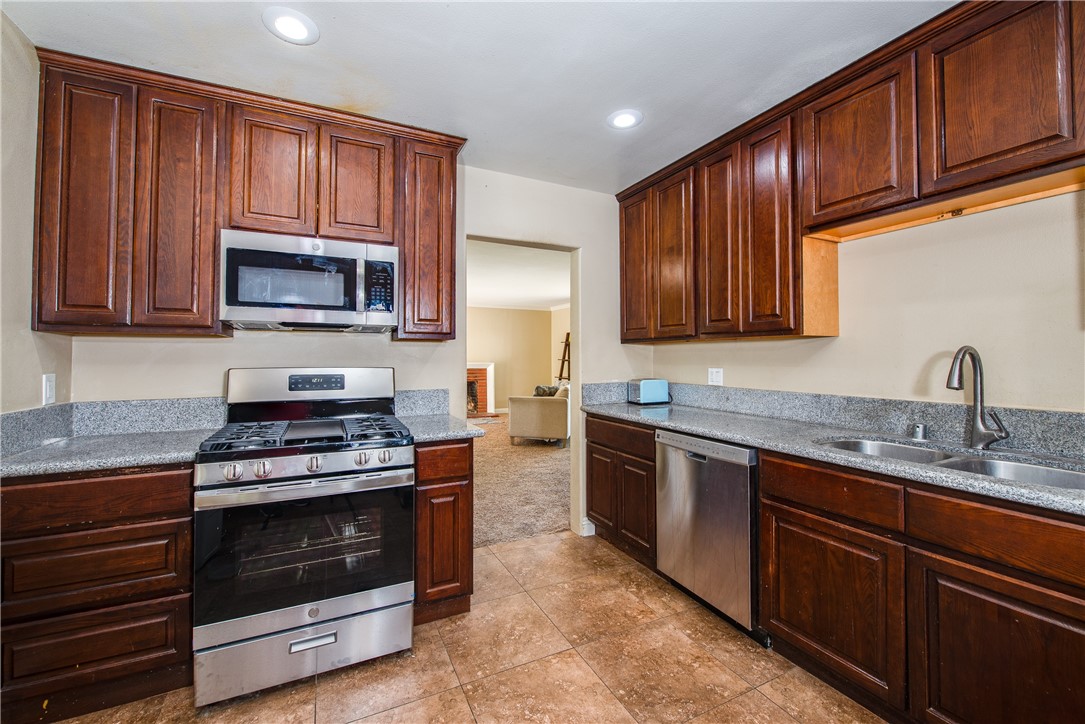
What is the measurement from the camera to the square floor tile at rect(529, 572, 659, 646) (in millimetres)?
2105

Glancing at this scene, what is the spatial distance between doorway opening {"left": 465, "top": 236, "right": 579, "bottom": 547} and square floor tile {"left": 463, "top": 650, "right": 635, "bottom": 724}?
4.37ft

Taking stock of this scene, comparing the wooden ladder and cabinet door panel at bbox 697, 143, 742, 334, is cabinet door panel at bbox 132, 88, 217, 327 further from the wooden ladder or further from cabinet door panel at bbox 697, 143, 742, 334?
the wooden ladder

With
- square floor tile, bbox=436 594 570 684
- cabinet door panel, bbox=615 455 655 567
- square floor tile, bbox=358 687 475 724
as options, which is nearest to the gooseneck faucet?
cabinet door panel, bbox=615 455 655 567

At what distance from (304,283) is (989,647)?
9.11ft

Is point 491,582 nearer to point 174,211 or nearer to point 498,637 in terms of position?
point 498,637

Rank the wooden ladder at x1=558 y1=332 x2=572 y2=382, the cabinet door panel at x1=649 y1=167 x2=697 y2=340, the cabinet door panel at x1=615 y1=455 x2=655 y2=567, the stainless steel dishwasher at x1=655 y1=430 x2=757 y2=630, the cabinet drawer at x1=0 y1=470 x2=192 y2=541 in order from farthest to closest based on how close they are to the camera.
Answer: the wooden ladder at x1=558 y1=332 x2=572 y2=382 → the cabinet door panel at x1=649 y1=167 x2=697 y2=340 → the cabinet door panel at x1=615 y1=455 x2=655 y2=567 → the stainless steel dishwasher at x1=655 y1=430 x2=757 y2=630 → the cabinet drawer at x1=0 y1=470 x2=192 y2=541

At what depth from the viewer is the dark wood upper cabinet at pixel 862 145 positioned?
1.73 meters

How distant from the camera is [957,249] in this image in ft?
6.06

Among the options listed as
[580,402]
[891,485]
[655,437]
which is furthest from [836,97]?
[580,402]

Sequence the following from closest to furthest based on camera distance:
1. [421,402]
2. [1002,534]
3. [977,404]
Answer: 1. [1002,534]
2. [977,404]
3. [421,402]

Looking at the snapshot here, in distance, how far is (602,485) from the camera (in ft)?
9.89

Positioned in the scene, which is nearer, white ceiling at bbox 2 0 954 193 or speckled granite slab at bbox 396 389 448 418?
white ceiling at bbox 2 0 954 193

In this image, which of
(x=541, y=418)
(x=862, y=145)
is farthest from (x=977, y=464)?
(x=541, y=418)

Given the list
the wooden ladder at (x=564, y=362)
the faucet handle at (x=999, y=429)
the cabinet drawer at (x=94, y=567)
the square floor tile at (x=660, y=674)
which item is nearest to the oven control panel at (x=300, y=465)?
the cabinet drawer at (x=94, y=567)
